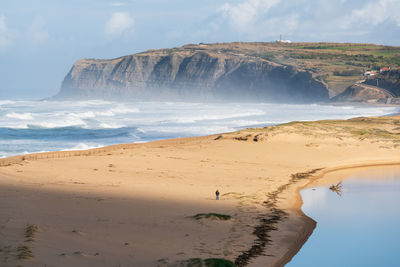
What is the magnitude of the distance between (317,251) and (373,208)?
4787 millimetres

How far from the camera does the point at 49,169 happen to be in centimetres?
1812

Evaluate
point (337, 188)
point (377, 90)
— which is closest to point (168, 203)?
point (337, 188)

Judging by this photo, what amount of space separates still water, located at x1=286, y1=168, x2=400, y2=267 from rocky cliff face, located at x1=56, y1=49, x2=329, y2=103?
209 ft

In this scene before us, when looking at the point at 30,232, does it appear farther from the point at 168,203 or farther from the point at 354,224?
the point at 354,224

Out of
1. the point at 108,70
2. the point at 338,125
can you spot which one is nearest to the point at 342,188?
the point at 338,125

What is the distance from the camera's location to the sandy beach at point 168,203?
9602mm

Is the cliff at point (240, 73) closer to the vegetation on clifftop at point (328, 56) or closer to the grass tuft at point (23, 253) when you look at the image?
the vegetation on clifftop at point (328, 56)

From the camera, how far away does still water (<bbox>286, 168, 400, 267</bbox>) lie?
35.3 ft

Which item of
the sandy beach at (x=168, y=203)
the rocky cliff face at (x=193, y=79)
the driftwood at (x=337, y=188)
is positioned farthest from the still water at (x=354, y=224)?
the rocky cliff face at (x=193, y=79)

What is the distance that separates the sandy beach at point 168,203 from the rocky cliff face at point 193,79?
59.0 meters

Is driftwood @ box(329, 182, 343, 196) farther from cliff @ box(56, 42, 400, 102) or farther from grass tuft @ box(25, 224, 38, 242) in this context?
cliff @ box(56, 42, 400, 102)

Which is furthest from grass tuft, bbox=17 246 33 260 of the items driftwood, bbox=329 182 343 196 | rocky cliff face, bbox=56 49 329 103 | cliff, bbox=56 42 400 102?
rocky cliff face, bbox=56 49 329 103

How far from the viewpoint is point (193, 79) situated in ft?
348

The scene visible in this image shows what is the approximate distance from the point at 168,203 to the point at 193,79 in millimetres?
93012
